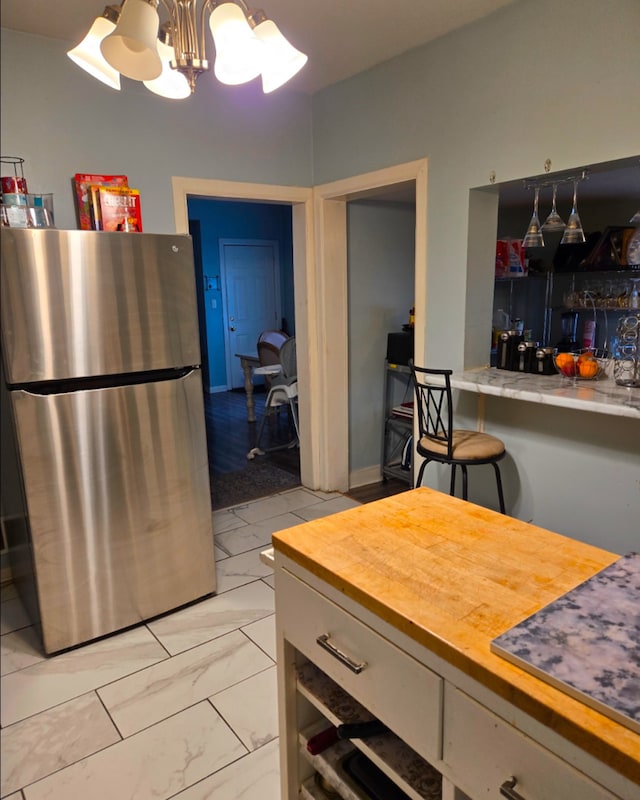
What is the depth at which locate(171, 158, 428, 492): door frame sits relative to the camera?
287cm

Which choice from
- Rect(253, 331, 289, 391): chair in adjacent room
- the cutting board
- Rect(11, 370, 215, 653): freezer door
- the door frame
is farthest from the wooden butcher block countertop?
Rect(253, 331, 289, 391): chair in adjacent room

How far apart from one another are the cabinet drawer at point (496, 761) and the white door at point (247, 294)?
6.29 meters

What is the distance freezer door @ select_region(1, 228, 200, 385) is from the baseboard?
1786 mm

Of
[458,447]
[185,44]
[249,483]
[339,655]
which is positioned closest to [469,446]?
[458,447]

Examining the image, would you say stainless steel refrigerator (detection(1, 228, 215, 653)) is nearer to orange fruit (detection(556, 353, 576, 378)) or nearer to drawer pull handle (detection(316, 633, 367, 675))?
drawer pull handle (detection(316, 633, 367, 675))

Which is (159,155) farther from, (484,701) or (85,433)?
(484,701)

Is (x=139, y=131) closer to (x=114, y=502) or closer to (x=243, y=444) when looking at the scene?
(x=114, y=502)

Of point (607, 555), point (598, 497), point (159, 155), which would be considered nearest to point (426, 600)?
point (607, 555)

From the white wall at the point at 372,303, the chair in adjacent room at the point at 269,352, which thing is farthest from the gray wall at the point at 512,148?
Result: the chair in adjacent room at the point at 269,352

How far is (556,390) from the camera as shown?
2.08 m

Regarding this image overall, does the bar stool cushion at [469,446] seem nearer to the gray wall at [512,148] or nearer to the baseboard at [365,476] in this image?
the gray wall at [512,148]

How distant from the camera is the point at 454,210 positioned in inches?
97.8

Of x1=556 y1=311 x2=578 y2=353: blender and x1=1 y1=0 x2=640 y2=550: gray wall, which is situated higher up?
x1=1 y1=0 x2=640 y2=550: gray wall

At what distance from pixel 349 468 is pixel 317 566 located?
8.79 feet
